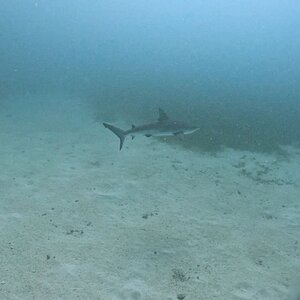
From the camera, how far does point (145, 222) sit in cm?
1273

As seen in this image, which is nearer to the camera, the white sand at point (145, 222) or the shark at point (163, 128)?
the white sand at point (145, 222)

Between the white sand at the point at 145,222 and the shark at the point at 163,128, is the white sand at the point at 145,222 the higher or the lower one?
the lower one

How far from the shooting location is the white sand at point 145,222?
9.77m

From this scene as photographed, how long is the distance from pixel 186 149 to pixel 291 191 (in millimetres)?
5731

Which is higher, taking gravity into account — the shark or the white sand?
the shark

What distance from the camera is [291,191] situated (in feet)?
52.9

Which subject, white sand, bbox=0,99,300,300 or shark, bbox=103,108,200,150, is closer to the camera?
white sand, bbox=0,99,300,300

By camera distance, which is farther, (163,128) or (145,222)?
(163,128)

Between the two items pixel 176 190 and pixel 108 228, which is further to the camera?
pixel 176 190

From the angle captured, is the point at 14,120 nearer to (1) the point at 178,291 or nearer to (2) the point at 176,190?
(2) the point at 176,190

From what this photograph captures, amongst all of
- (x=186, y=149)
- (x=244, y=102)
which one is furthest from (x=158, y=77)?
(x=186, y=149)

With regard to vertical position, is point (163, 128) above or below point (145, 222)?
above

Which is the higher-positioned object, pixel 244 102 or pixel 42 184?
pixel 244 102

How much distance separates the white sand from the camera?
32.1 feet
